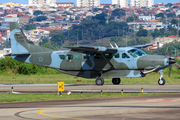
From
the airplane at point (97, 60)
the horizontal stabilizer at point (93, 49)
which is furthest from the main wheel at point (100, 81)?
the horizontal stabilizer at point (93, 49)

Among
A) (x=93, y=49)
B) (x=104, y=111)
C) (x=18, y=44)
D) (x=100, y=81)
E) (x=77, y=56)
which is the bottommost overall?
(x=100, y=81)

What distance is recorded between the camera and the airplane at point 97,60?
100ft

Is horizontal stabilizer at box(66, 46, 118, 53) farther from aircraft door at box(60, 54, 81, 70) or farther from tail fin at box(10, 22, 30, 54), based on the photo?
tail fin at box(10, 22, 30, 54)

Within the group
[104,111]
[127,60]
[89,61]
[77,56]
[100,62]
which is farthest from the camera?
[77,56]

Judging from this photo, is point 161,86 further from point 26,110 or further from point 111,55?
point 26,110

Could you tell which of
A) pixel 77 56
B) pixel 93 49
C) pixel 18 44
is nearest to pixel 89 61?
pixel 77 56

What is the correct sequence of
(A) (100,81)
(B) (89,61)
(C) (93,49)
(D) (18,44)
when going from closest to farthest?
1. (C) (93,49)
2. (A) (100,81)
3. (B) (89,61)
4. (D) (18,44)

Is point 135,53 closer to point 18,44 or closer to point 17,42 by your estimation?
point 18,44

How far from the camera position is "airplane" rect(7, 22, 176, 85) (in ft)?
100

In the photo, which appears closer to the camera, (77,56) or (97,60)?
(97,60)

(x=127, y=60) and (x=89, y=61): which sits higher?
(x=127, y=60)

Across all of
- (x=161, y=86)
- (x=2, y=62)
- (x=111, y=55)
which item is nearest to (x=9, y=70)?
(x=2, y=62)

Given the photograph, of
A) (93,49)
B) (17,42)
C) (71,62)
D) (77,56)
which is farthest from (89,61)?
(17,42)

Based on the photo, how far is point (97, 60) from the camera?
31.9 metres
